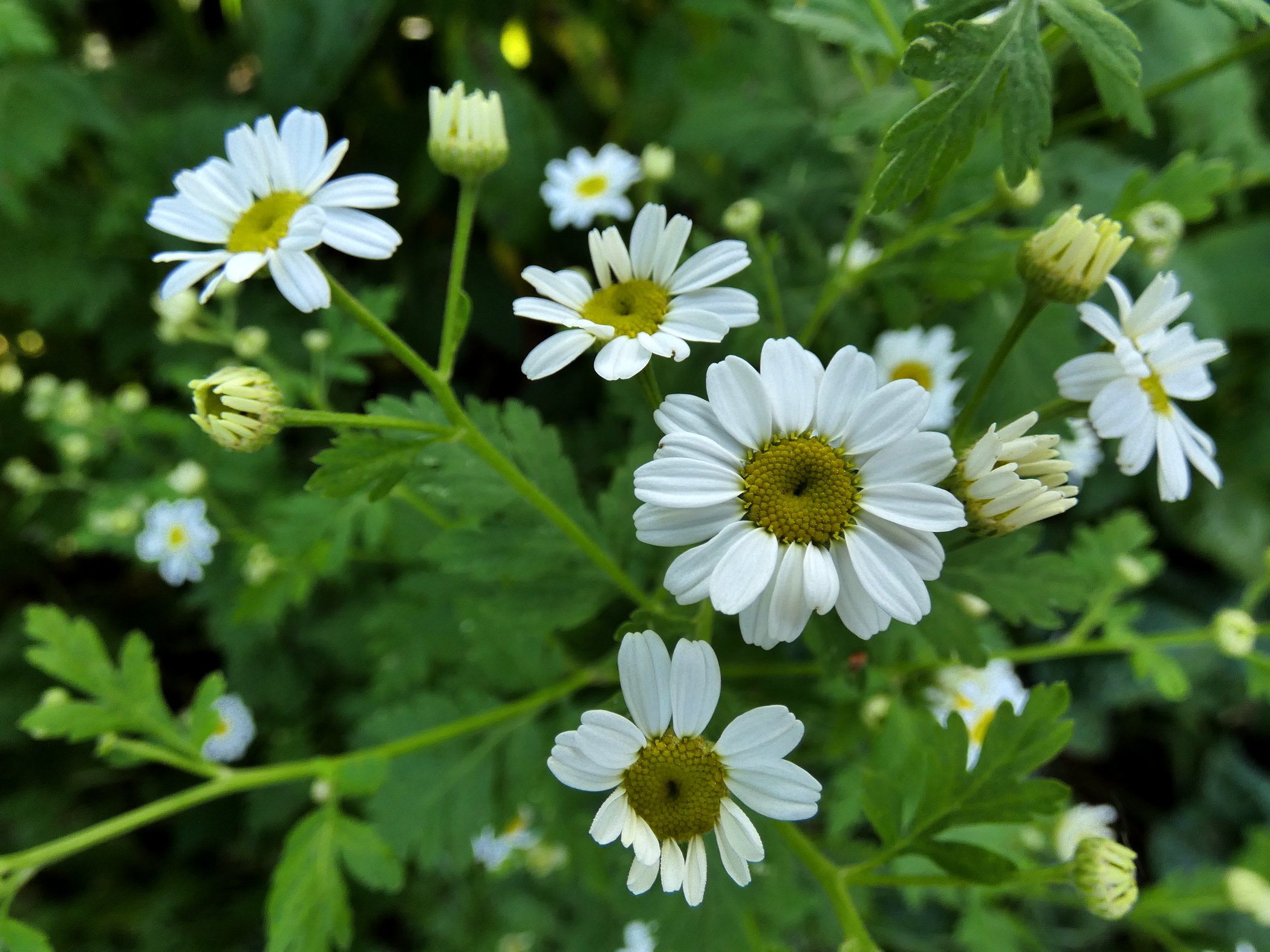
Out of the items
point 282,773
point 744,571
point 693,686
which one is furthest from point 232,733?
point 744,571

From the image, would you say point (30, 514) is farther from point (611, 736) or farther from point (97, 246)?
point (611, 736)

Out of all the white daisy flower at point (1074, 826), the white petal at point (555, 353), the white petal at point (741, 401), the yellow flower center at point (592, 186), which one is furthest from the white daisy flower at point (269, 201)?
the white daisy flower at point (1074, 826)

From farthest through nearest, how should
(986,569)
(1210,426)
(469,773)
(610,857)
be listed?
1. (1210,426)
2. (610,857)
3. (469,773)
4. (986,569)

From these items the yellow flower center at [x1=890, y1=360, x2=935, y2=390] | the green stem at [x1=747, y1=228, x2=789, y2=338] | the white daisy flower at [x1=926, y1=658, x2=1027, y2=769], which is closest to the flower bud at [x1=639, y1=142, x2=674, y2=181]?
the green stem at [x1=747, y1=228, x2=789, y2=338]

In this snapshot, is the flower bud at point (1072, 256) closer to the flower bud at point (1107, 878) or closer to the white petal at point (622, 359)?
the white petal at point (622, 359)

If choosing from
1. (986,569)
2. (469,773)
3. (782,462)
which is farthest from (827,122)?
(469,773)

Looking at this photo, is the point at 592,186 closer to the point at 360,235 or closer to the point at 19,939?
the point at 360,235
